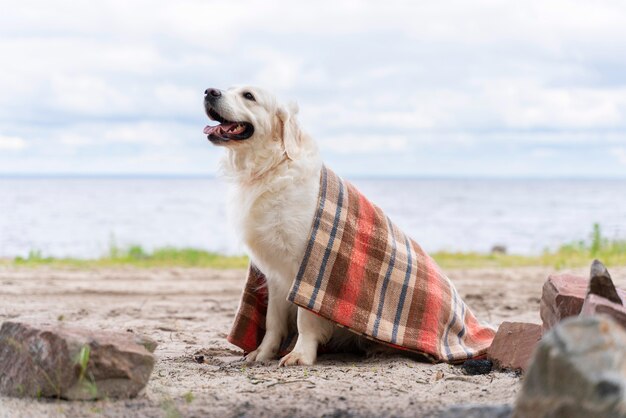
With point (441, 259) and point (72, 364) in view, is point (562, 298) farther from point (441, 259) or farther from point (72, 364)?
point (441, 259)

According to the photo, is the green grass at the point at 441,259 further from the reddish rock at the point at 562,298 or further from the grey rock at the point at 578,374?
the grey rock at the point at 578,374

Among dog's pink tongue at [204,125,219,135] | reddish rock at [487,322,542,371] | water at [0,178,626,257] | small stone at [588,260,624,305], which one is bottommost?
water at [0,178,626,257]

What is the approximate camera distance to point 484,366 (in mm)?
4547

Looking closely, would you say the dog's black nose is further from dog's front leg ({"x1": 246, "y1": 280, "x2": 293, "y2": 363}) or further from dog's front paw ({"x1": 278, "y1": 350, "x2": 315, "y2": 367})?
dog's front paw ({"x1": 278, "y1": 350, "x2": 315, "y2": 367})

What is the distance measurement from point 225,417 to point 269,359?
1910 millimetres

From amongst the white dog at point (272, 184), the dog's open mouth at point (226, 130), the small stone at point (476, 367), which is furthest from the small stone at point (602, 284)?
the dog's open mouth at point (226, 130)

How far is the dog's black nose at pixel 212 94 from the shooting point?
186 inches

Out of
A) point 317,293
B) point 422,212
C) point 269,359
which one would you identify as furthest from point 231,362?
point 422,212

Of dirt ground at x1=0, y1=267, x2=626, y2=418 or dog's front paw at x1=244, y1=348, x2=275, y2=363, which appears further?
dog's front paw at x1=244, y1=348, x2=275, y2=363

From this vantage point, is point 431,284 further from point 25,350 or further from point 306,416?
point 25,350

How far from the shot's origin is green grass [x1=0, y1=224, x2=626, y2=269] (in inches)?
425

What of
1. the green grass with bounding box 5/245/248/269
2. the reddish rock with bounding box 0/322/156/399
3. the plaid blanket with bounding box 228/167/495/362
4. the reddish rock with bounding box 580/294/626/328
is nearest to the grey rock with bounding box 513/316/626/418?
the reddish rock with bounding box 580/294/626/328

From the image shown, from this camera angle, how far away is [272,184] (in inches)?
188

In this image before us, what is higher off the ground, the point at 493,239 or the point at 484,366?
the point at 484,366
